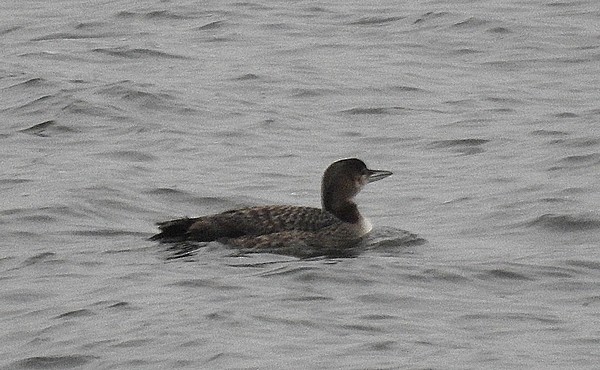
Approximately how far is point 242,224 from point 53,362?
2725mm

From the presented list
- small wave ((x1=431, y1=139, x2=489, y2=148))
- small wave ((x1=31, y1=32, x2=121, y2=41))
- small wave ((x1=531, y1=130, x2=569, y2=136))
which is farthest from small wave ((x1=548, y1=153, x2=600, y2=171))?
small wave ((x1=31, y1=32, x2=121, y2=41))

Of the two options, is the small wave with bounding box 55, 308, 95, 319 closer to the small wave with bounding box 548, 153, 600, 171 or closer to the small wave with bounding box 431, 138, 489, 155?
the small wave with bounding box 548, 153, 600, 171

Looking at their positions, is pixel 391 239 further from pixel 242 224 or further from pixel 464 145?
pixel 464 145

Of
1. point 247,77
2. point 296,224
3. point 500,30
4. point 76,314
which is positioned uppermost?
point 76,314

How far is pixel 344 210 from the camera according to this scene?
13.0 m

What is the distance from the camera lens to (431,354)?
9656 mm

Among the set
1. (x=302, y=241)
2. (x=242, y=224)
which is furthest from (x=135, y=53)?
(x=242, y=224)

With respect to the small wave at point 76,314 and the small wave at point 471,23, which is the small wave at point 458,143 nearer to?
the small wave at point 471,23

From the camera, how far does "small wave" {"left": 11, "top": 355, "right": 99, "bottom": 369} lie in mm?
9711

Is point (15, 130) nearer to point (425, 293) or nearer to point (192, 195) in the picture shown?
point (192, 195)

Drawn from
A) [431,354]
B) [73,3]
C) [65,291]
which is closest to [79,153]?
[65,291]

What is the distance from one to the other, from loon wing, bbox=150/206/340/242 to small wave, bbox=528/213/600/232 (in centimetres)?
164

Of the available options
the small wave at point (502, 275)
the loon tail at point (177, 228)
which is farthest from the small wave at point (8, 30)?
the small wave at point (502, 275)

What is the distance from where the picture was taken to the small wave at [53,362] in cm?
971
